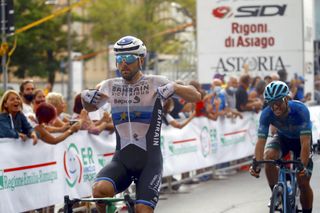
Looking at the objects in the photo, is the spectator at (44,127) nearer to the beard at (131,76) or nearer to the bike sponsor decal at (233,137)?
the beard at (131,76)

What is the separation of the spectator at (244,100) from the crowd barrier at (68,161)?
222 centimetres

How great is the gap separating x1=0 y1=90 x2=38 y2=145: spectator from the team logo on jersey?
3.97ft

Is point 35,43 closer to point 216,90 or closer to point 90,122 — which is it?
point 216,90

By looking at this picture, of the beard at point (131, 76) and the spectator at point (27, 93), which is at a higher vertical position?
the beard at point (131, 76)

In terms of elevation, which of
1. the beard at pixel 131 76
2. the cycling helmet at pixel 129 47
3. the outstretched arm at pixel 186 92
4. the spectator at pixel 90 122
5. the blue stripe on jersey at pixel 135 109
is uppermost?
the cycling helmet at pixel 129 47

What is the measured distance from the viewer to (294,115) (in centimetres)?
→ 1006

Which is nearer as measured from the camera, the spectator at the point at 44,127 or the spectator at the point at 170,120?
the spectator at the point at 44,127

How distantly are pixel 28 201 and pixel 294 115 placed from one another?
133 inches

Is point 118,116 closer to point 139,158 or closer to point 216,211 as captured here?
point 139,158

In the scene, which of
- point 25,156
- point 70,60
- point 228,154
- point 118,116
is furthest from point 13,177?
point 70,60

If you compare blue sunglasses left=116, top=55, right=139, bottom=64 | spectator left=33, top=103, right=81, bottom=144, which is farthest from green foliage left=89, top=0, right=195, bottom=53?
blue sunglasses left=116, top=55, right=139, bottom=64

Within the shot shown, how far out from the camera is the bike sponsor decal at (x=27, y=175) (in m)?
11.0

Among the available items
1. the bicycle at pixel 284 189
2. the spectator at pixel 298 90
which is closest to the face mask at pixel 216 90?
the spectator at pixel 298 90

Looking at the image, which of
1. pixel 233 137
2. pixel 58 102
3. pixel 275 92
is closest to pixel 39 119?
pixel 58 102
